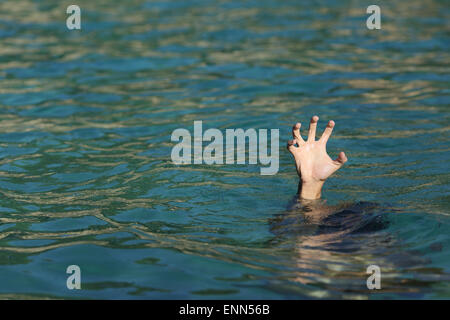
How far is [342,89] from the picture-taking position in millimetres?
8891

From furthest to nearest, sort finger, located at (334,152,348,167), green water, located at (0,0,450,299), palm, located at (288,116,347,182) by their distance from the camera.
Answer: palm, located at (288,116,347,182)
finger, located at (334,152,348,167)
green water, located at (0,0,450,299)

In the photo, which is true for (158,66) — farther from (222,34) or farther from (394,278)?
(394,278)

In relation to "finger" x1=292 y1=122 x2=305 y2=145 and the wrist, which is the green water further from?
"finger" x1=292 y1=122 x2=305 y2=145

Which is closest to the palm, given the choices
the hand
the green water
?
the hand

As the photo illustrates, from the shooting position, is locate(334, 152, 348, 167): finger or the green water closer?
the green water

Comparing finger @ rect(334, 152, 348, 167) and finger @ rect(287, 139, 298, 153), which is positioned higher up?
finger @ rect(287, 139, 298, 153)

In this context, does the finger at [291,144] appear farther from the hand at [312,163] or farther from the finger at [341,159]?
the finger at [341,159]

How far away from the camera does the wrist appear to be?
5.41m

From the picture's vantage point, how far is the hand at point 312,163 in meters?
5.37

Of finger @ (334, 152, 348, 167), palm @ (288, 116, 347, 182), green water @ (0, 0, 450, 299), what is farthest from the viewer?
palm @ (288, 116, 347, 182)

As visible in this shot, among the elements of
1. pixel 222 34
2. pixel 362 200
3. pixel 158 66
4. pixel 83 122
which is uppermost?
pixel 222 34

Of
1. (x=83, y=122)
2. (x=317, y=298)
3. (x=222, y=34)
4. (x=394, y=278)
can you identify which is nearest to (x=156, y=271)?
(x=317, y=298)

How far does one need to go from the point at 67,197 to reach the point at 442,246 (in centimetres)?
302

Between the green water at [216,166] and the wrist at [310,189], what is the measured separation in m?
0.24
